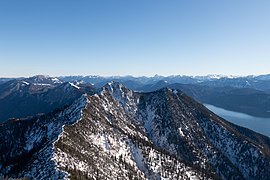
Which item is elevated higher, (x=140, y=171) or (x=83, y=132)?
(x=83, y=132)

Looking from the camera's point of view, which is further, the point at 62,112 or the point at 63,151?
the point at 62,112

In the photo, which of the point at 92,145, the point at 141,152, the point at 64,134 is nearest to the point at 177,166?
the point at 141,152

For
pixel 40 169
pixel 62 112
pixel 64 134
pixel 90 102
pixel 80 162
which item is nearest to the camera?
pixel 40 169

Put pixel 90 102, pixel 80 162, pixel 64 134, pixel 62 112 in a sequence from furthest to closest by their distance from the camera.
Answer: pixel 90 102, pixel 62 112, pixel 64 134, pixel 80 162

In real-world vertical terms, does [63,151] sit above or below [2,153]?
above

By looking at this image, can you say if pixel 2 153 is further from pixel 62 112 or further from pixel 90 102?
pixel 90 102

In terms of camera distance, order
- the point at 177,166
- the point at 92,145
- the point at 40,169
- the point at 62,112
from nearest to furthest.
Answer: the point at 40,169 → the point at 92,145 → the point at 177,166 → the point at 62,112

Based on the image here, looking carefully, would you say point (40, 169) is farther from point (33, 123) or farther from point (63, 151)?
point (33, 123)

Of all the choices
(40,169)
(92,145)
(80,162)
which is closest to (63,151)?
(80,162)

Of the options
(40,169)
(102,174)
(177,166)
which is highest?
(40,169)
